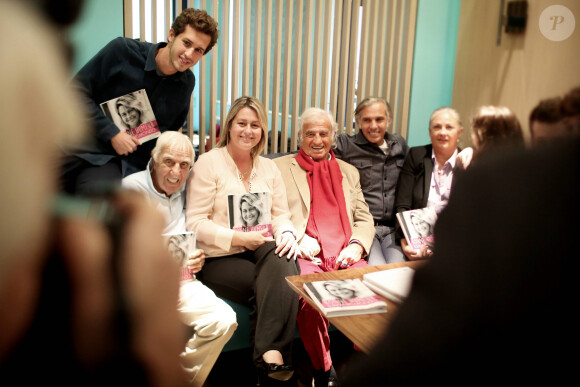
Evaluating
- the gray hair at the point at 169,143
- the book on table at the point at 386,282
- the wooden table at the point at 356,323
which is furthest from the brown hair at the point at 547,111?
the gray hair at the point at 169,143

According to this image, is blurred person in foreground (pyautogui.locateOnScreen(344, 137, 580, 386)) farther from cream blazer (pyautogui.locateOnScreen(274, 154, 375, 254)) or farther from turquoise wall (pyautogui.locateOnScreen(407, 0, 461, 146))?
turquoise wall (pyautogui.locateOnScreen(407, 0, 461, 146))

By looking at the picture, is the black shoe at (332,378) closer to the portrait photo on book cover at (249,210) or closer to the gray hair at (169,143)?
the portrait photo on book cover at (249,210)

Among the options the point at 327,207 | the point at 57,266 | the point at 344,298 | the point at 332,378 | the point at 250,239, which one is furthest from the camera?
the point at 327,207

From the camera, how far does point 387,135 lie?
2.78 m

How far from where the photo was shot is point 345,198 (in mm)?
2479

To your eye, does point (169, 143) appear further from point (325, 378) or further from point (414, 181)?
point (414, 181)

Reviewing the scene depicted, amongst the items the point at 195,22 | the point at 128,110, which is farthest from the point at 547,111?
the point at 195,22

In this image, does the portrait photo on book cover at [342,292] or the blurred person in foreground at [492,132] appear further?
the portrait photo on book cover at [342,292]

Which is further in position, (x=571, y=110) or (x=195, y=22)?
(x=195, y=22)

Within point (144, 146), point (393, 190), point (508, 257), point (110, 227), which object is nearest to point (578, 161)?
point (508, 257)

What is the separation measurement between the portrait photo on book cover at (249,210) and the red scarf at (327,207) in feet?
1.60

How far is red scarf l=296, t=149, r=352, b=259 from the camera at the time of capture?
2.29 m

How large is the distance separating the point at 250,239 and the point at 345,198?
2.46 feet

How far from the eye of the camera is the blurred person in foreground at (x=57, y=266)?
160 millimetres
